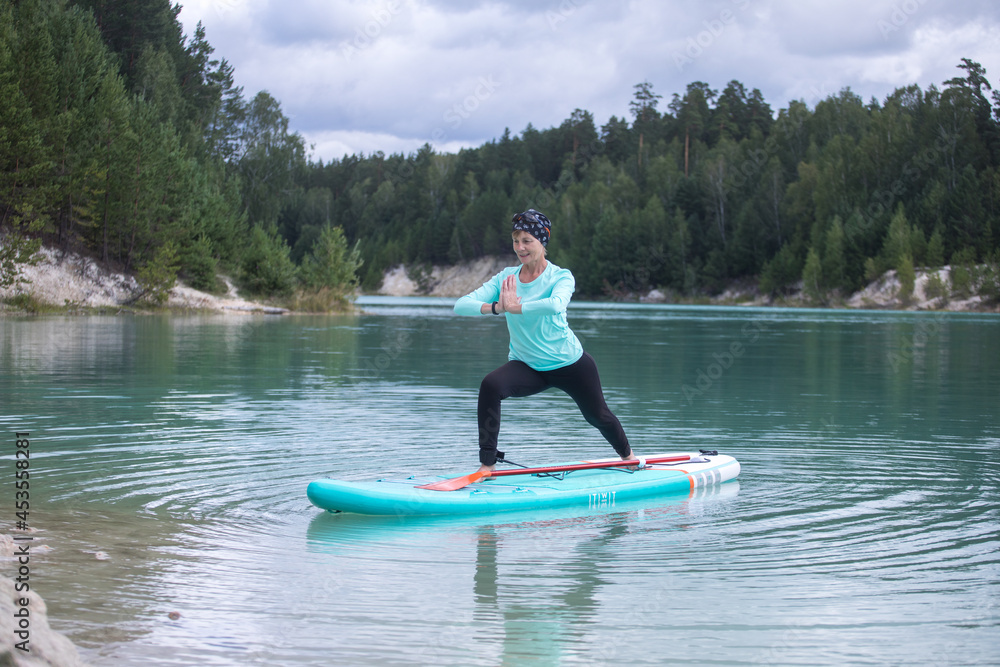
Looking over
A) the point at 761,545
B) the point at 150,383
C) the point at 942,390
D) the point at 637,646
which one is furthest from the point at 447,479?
the point at 942,390

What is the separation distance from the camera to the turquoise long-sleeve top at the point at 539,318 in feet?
23.7

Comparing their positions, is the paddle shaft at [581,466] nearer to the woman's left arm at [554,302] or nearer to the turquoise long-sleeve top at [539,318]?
the turquoise long-sleeve top at [539,318]

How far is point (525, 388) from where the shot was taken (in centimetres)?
757

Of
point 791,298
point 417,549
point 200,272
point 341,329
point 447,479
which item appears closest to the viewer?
point 417,549

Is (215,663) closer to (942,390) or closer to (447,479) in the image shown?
(447,479)

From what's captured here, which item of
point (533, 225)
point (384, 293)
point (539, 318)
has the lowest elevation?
point (539, 318)

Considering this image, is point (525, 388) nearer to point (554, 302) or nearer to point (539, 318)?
point (539, 318)

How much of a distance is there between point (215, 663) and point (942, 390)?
1500cm

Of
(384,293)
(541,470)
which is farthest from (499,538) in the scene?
(384,293)

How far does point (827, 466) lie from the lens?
9.10 metres

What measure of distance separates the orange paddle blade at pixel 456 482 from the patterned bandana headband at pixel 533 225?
1905mm

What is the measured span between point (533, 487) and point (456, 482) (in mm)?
616

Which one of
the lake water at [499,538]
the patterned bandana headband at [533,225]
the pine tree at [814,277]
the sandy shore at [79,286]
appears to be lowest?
the lake water at [499,538]

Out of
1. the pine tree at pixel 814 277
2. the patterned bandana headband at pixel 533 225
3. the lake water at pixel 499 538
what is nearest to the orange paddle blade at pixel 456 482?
the lake water at pixel 499 538
